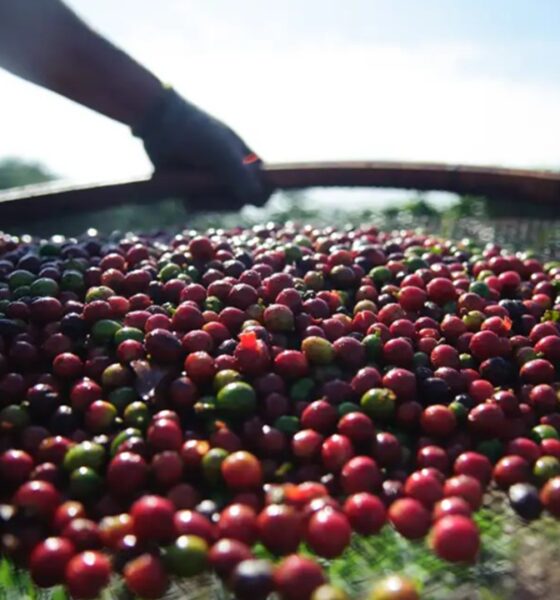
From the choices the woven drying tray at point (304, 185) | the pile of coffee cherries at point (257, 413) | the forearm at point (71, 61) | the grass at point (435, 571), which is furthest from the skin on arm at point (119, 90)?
the grass at point (435, 571)

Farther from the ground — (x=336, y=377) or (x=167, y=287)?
(x=167, y=287)

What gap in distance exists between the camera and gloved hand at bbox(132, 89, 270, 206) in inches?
148

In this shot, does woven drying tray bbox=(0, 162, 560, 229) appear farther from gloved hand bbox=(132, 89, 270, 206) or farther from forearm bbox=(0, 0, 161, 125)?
forearm bbox=(0, 0, 161, 125)

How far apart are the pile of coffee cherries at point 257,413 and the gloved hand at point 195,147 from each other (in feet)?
3.36

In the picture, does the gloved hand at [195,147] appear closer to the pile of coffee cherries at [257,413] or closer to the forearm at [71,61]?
the forearm at [71,61]

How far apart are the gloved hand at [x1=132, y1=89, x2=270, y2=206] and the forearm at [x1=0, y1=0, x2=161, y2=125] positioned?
0.10 metres

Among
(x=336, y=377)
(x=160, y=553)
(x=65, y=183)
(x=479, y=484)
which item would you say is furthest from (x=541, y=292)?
(x=65, y=183)

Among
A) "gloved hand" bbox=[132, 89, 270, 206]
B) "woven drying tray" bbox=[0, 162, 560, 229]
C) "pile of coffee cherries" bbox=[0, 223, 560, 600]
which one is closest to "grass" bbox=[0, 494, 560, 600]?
"pile of coffee cherries" bbox=[0, 223, 560, 600]

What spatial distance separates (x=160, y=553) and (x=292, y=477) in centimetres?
37

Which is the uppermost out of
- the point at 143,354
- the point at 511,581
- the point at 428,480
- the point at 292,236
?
the point at 292,236

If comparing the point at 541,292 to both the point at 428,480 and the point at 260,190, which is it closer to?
the point at 428,480

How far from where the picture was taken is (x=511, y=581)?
139 cm

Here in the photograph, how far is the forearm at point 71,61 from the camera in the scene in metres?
3.31

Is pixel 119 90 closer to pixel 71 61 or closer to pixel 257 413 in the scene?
pixel 71 61
